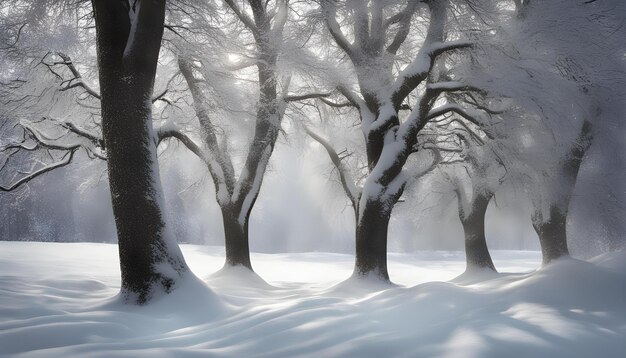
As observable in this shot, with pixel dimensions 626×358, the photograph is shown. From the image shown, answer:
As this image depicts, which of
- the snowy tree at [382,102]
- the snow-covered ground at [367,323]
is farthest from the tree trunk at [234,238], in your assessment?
the snow-covered ground at [367,323]

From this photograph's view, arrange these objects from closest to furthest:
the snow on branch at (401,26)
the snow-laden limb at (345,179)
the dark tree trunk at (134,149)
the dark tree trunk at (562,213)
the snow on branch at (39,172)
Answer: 1. the dark tree trunk at (134,149)
2. the snow on branch at (39,172)
3. the snow on branch at (401,26)
4. the dark tree trunk at (562,213)
5. the snow-laden limb at (345,179)

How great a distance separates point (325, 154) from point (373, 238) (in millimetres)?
7143

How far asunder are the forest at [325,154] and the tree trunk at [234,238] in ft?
0.14

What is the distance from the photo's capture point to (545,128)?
30.5 feet

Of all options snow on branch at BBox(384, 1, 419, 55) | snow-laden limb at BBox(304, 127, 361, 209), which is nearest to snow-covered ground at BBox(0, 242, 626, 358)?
snow-laden limb at BBox(304, 127, 361, 209)

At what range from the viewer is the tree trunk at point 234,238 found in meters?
12.4

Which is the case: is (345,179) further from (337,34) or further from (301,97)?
(337,34)

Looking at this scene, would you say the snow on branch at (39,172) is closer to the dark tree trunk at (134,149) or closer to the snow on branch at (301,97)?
the dark tree trunk at (134,149)

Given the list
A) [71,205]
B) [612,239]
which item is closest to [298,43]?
[612,239]

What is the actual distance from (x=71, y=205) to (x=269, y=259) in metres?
18.0

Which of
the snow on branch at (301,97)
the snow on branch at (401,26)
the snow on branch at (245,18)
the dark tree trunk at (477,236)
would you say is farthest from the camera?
the dark tree trunk at (477,236)

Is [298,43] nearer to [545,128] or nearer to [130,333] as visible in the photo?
[545,128]

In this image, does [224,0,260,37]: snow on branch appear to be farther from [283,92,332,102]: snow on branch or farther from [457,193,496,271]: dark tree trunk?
[457,193,496,271]: dark tree trunk

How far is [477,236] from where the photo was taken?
16.0m
